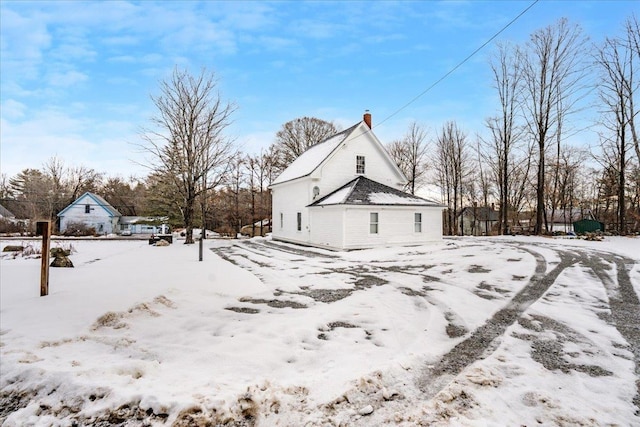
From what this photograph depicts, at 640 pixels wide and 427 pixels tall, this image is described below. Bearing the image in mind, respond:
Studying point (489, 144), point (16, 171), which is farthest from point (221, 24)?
point (16, 171)

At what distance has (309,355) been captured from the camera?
3.42 m

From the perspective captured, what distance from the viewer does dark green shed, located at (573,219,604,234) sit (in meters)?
22.2

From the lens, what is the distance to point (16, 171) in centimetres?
4862

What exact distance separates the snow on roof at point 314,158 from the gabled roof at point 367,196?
2.29 m

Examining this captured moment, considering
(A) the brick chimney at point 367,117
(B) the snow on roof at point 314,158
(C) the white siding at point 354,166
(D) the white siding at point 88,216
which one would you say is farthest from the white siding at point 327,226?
(D) the white siding at point 88,216

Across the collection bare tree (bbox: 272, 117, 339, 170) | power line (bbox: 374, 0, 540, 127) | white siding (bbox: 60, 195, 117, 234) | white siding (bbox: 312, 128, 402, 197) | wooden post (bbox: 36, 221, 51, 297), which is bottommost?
wooden post (bbox: 36, 221, 51, 297)

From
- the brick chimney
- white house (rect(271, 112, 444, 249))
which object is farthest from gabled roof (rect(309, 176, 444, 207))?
the brick chimney

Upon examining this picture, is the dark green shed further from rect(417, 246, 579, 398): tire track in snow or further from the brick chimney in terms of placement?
rect(417, 246, 579, 398): tire track in snow

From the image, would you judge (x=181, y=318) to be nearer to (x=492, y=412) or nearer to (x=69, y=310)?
(x=69, y=310)

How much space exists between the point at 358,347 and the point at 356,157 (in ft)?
55.5

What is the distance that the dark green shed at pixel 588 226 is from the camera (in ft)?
72.7

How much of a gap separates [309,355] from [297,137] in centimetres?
3365

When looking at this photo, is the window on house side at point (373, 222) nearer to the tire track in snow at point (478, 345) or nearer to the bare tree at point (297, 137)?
the tire track in snow at point (478, 345)

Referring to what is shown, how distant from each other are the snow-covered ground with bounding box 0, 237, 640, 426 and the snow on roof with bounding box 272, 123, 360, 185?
45.0 feet
